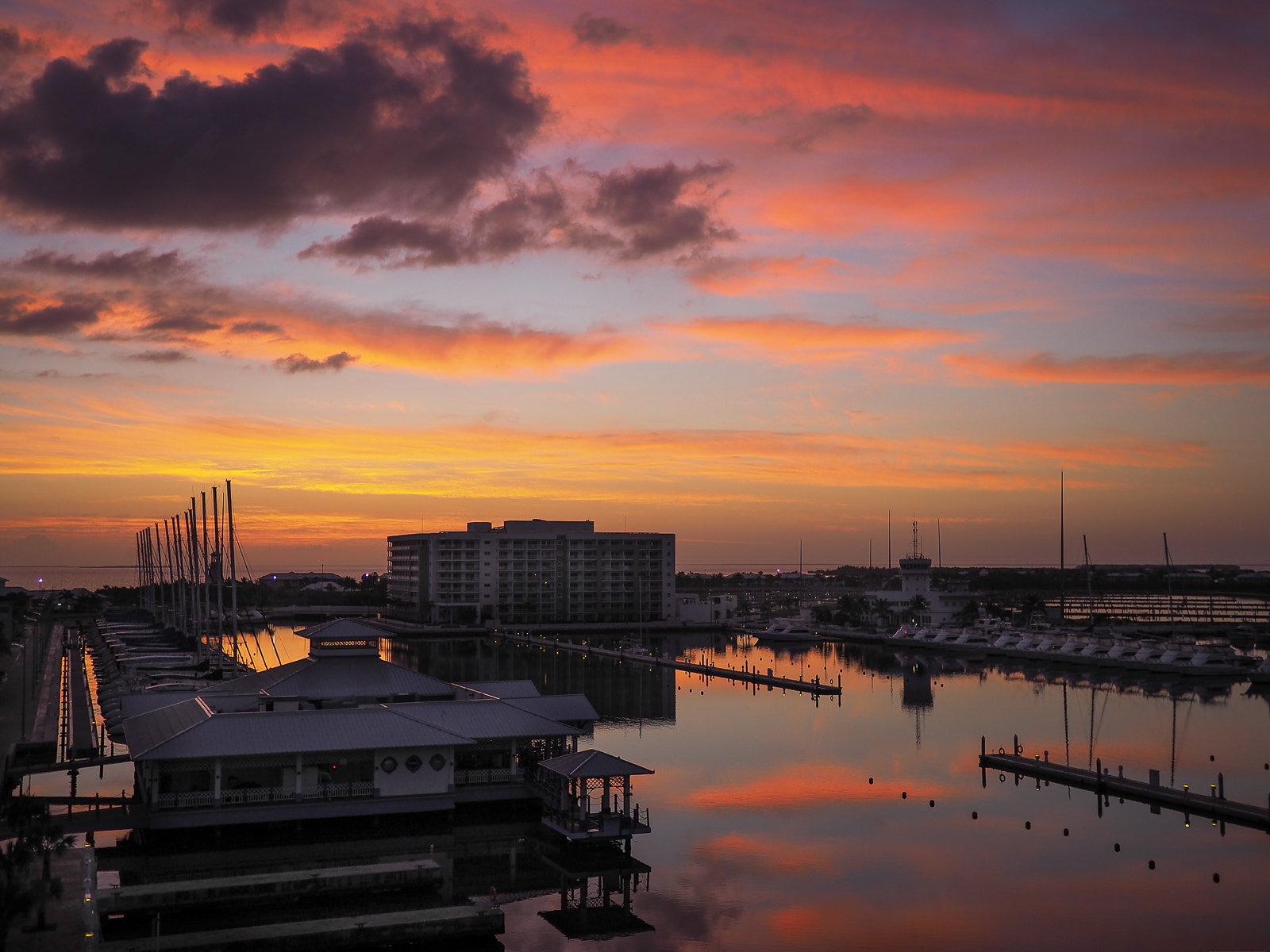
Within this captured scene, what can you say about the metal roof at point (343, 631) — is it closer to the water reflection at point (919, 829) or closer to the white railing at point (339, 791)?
the white railing at point (339, 791)

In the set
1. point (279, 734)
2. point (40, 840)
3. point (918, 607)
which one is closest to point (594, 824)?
point (279, 734)

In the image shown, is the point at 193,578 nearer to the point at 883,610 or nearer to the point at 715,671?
the point at 715,671

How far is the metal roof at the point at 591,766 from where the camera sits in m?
34.6

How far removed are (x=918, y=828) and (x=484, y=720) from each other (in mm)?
15666

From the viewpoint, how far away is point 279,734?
117ft

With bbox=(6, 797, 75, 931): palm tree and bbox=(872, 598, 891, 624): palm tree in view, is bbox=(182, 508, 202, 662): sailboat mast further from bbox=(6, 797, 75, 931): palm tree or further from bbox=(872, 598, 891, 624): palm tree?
bbox=(872, 598, 891, 624): palm tree

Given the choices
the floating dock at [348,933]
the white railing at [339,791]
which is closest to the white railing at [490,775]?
the white railing at [339,791]

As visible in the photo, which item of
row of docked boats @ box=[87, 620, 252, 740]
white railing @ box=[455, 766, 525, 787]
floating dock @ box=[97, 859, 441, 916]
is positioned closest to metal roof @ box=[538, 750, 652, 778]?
white railing @ box=[455, 766, 525, 787]

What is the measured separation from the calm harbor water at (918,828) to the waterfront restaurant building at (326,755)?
3.36m

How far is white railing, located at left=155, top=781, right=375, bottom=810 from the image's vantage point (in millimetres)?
34219

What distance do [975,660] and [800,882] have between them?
258ft

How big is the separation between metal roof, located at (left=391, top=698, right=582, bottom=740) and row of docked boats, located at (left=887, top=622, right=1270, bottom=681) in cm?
6869

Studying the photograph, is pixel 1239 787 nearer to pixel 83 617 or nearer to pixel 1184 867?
pixel 1184 867

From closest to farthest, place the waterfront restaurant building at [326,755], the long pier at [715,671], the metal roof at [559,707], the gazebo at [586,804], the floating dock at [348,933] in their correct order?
the floating dock at [348,933] → the gazebo at [586,804] → the waterfront restaurant building at [326,755] → the metal roof at [559,707] → the long pier at [715,671]
